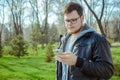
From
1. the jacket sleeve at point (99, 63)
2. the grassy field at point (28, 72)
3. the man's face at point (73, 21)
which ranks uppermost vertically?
the man's face at point (73, 21)

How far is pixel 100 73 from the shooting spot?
95.3 inches

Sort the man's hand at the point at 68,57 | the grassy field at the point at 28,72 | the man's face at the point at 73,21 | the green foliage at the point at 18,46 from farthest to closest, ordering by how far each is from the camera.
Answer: the green foliage at the point at 18,46
the grassy field at the point at 28,72
the man's face at the point at 73,21
the man's hand at the point at 68,57

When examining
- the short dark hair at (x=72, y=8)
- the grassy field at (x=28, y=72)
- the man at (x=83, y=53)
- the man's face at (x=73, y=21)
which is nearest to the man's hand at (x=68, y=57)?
the man at (x=83, y=53)

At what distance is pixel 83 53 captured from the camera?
2.55m

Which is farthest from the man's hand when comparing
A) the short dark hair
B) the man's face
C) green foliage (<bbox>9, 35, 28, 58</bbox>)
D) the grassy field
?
green foliage (<bbox>9, 35, 28, 58</bbox>)

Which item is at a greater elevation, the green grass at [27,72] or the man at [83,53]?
the man at [83,53]

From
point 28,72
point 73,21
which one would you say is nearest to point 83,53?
point 73,21

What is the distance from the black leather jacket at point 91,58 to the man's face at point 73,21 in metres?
0.07

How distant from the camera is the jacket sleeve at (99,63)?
7.88 ft

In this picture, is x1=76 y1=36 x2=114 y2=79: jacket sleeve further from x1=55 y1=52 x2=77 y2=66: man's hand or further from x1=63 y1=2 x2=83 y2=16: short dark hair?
x1=63 y1=2 x2=83 y2=16: short dark hair

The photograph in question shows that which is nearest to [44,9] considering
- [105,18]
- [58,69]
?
[105,18]

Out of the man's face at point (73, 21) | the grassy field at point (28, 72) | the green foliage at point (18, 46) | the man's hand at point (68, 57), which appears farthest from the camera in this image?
the green foliage at point (18, 46)

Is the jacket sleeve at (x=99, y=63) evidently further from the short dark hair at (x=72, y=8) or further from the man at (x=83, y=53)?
the short dark hair at (x=72, y=8)

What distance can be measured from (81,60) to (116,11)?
49.2 m
